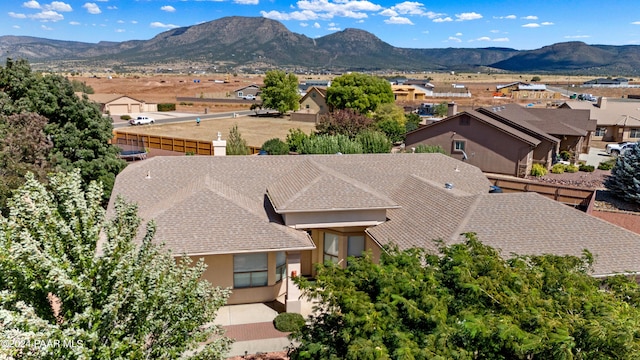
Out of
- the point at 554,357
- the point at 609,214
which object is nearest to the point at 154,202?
the point at 554,357

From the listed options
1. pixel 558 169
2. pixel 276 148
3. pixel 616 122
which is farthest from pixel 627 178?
pixel 616 122

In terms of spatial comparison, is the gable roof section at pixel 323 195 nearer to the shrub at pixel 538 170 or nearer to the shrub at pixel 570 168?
the shrub at pixel 538 170

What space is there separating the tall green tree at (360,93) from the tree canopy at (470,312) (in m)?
62.4

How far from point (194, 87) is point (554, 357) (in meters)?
145

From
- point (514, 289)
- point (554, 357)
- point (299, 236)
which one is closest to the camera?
point (554, 357)

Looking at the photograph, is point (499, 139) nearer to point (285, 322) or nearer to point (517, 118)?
point (517, 118)

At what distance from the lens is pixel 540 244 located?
608 inches

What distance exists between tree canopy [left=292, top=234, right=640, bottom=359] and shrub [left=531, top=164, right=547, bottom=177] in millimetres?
31318

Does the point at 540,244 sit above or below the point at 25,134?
below

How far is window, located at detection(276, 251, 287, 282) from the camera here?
17828 mm

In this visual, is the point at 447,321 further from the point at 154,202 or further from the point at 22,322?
the point at 154,202

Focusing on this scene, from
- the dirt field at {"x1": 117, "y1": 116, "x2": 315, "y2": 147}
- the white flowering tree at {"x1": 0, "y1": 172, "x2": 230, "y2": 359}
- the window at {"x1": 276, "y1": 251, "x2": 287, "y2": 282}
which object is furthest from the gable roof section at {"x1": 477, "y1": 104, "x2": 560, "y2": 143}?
the white flowering tree at {"x1": 0, "y1": 172, "x2": 230, "y2": 359}

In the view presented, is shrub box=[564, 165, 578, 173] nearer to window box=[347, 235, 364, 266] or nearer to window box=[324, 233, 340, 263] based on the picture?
window box=[347, 235, 364, 266]

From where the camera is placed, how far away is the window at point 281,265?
1783 cm
